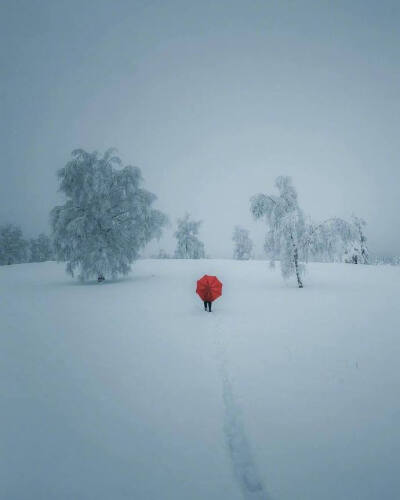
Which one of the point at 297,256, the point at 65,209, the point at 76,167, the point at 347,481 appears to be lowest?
the point at 347,481

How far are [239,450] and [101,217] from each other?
58.7 feet

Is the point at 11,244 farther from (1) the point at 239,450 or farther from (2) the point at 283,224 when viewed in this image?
(1) the point at 239,450

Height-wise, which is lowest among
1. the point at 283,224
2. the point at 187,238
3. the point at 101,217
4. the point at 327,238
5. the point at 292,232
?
the point at 327,238

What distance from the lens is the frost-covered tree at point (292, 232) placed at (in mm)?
15965

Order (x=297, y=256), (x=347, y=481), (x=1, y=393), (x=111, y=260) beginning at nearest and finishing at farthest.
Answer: (x=347, y=481) < (x=1, y=393) < (x=297, y=256) < (x=111, y=260)

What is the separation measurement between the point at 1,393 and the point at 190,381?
3.95 metres

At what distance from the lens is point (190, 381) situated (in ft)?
18.8

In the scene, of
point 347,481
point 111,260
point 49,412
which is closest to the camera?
point 347,481

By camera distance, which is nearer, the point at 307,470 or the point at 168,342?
the point at 307,470

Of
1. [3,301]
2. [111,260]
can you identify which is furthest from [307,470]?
[111,260]

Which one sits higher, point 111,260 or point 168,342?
point 111,260

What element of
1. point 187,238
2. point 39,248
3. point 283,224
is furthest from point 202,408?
point 39,248

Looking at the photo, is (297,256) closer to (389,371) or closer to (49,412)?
(389,371)

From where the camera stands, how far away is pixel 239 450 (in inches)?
149
